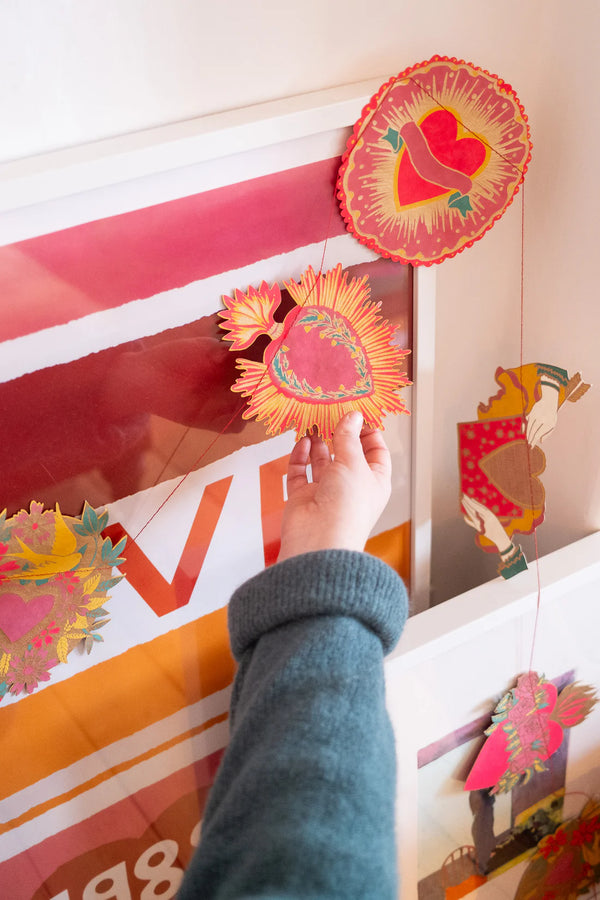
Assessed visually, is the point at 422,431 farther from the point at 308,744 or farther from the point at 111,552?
the point at 308,744

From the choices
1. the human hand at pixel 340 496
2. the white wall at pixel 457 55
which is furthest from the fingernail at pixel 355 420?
the white wall at pixel 457 55

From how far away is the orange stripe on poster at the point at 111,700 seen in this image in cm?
68

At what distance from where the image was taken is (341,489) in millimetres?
590

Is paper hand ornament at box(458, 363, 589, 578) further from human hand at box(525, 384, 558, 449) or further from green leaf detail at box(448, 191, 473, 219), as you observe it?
green leaf detail at box(448, 191, 473, 219)

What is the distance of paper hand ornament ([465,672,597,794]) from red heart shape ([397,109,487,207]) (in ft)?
1.80

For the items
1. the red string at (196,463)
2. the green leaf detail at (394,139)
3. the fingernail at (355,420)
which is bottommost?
the fingernail at (355,420)

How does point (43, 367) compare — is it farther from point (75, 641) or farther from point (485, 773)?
point (485, 773)

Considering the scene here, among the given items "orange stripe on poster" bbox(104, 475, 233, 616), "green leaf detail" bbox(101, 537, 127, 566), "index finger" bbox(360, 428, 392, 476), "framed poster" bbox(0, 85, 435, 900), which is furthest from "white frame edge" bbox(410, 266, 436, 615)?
"green leaf detail" bbox(101, 537, 127, 566)

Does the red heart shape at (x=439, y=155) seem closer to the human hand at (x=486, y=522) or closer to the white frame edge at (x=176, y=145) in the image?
the white frame edge at (x=176, y=145)

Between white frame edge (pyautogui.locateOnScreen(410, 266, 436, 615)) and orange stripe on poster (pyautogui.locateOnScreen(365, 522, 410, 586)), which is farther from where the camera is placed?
orange stripe on poster (pyautogui.locateOnScreen(365, 522, 410, 586))

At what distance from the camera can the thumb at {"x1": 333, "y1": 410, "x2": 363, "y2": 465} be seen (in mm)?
621

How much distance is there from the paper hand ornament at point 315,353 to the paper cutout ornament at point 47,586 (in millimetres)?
177

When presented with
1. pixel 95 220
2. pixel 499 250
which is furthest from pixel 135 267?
pixel 499 250

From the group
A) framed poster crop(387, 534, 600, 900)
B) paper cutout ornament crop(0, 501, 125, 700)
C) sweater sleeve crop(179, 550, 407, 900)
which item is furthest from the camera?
framed poster crop(387, 534, 600, 900)
